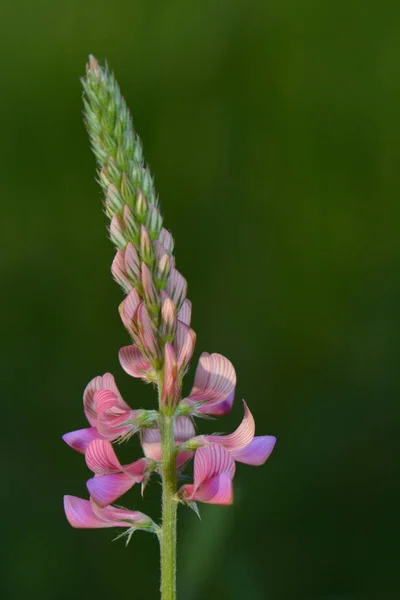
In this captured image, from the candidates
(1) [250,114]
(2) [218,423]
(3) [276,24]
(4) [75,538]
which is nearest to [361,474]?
(2) [218,423]

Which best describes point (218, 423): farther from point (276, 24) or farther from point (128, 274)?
point (128, 274)

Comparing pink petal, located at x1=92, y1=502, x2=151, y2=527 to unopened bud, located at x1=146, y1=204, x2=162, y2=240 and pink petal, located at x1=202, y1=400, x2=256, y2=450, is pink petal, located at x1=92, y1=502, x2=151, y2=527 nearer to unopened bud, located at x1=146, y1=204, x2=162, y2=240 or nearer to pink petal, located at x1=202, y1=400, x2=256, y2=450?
pink petal, located at x1=202, y1=400, x2=256, y2=450

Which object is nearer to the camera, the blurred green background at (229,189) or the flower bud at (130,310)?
the flower bud at (130,310)

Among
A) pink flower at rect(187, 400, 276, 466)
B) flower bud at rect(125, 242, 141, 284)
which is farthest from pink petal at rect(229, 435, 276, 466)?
flower bud at rect(125, 242, 141, 284)

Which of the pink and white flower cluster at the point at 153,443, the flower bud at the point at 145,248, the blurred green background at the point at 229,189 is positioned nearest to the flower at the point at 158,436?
the pink and white flower cluster at the point at 153,443

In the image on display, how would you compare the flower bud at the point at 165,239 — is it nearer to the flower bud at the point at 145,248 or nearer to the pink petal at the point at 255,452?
the flower bud at the point at 145,248

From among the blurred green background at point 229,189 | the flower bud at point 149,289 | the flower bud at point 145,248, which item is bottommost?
the flower bud at point 149,289

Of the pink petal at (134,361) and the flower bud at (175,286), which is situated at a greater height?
the flower bud at (175,286)
